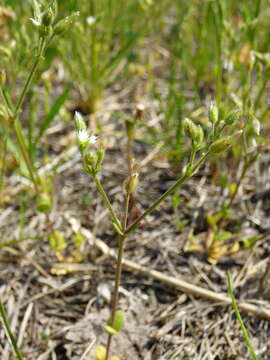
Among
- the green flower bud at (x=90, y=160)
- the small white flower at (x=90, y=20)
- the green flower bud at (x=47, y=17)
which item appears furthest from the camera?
the small white flower at (x=90, y=20)

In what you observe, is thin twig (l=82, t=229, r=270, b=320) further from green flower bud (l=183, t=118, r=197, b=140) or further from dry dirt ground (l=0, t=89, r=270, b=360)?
green flower bud (l=183, t=118, r=197, b=140)

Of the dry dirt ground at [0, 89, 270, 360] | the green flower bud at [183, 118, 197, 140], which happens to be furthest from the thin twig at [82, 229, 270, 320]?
the green flower bud at [183, 118, 197, 140]

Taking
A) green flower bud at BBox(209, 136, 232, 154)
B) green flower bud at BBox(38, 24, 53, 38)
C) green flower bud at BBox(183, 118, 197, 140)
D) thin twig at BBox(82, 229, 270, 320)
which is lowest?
thin twig at BBox(82, 229, 270, 320)

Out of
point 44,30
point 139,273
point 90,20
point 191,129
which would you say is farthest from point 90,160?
point 90,20

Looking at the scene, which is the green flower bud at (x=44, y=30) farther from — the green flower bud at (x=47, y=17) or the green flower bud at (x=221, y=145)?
the green flower bud at (x=221, y=145)

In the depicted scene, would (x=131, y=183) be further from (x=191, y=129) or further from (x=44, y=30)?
(x=44, y=30)

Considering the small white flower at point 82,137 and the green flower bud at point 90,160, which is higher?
the small white flower at point 82,137

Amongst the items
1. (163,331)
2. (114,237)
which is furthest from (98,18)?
(163,331)

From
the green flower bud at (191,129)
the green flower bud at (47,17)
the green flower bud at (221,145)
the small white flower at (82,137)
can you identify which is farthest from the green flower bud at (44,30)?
the green flower bud at (221,145)

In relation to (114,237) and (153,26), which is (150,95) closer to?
(153,26)
